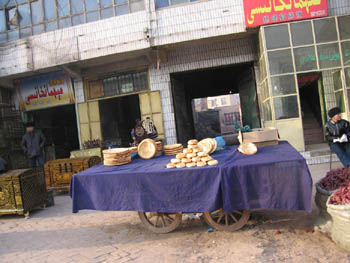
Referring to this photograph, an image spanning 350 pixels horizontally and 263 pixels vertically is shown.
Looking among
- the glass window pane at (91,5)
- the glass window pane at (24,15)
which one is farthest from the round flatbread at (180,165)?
the glass window pane at (24,15)

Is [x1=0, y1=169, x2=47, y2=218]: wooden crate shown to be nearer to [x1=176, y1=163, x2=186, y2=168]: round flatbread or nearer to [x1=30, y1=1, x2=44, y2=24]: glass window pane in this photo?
[x1=176, y1=163, x2=186, y2=168]: round flatbread

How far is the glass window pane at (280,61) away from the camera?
7195 millimetres

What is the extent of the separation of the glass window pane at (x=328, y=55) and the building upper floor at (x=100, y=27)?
1057 mm

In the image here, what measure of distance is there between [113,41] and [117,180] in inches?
239

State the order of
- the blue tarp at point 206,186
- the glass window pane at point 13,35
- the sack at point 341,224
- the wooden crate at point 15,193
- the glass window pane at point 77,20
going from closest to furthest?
1. the sack at point 341,224
2. the blue tarp at point 206,186
3. the wooden crate at point 15,193
4. the glass window pane at point 77,20
5. the glass window pane at point 13,35

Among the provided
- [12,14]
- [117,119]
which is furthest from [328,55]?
[12,14]

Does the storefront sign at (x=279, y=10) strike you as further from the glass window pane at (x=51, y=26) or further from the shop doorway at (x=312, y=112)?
the glass window pane at (x=51, y=26)

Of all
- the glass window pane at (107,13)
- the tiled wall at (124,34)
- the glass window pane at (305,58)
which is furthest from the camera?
the glass window pane at (107,13)

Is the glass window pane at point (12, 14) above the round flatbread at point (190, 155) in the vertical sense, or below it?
above

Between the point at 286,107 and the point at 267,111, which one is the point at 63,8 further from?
the point at 286,107

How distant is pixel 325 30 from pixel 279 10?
141cm

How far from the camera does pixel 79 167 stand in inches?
266

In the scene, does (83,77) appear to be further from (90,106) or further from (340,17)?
(340,17)

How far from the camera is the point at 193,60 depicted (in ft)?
28.7
